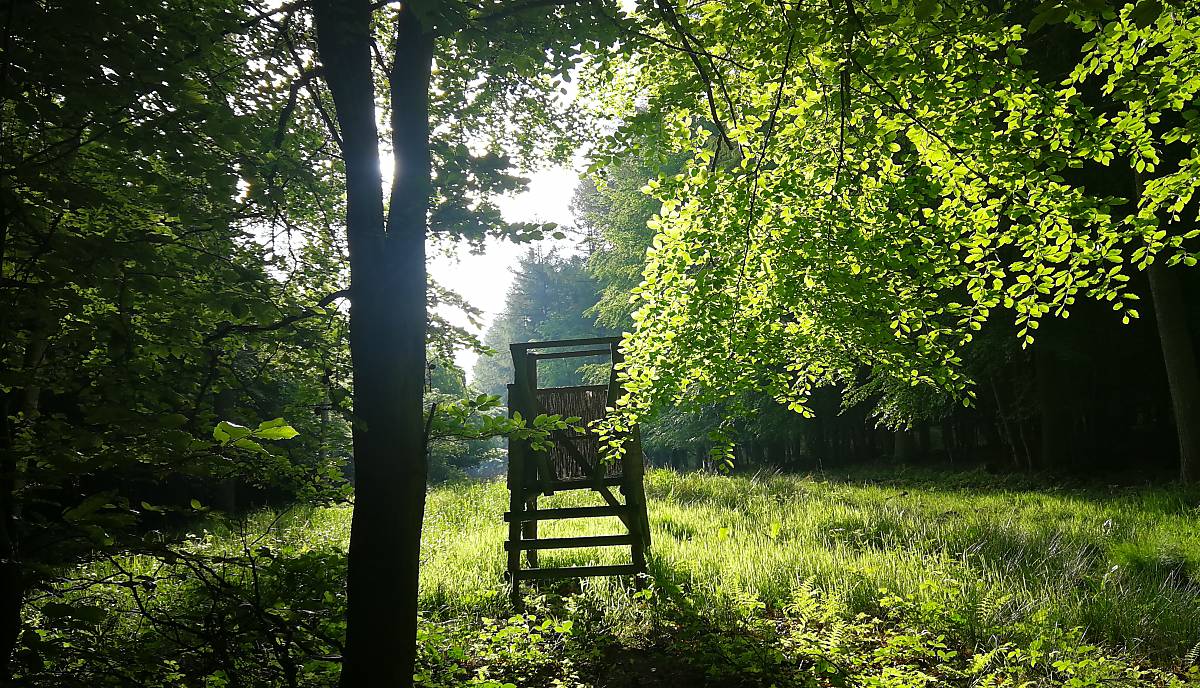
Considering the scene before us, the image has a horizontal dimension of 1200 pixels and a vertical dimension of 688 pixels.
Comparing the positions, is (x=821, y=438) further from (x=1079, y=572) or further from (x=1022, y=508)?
(x=1079, y=572)

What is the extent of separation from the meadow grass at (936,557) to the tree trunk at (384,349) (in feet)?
10.3

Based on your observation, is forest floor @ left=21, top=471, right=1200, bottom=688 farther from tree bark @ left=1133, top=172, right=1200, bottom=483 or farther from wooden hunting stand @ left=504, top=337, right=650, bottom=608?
tree bark @ left=1133, top=172, right=1200, bottom=483

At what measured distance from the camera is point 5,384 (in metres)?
1.80

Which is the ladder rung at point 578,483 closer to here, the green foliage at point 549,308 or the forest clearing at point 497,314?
the forest clearing at point 497,314

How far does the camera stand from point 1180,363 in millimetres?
9695

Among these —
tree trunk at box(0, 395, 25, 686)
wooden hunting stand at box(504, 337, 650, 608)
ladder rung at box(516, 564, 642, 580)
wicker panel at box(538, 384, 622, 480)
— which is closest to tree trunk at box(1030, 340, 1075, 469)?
wicker panel at box(538, 384, 622, 480)

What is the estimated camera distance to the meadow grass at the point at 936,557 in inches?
187

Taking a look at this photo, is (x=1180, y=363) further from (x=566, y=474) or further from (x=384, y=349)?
(x=384, y=349)

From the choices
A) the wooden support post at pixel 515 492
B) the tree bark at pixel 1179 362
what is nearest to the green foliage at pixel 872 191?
the wooden support post at pixel 515 492

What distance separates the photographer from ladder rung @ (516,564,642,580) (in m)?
6.00

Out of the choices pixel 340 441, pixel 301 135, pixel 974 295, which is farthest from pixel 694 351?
pixel 301 135

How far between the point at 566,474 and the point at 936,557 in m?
3.59

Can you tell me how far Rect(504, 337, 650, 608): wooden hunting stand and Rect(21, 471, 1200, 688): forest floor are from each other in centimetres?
27

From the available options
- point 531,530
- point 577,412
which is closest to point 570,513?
point 577,412
